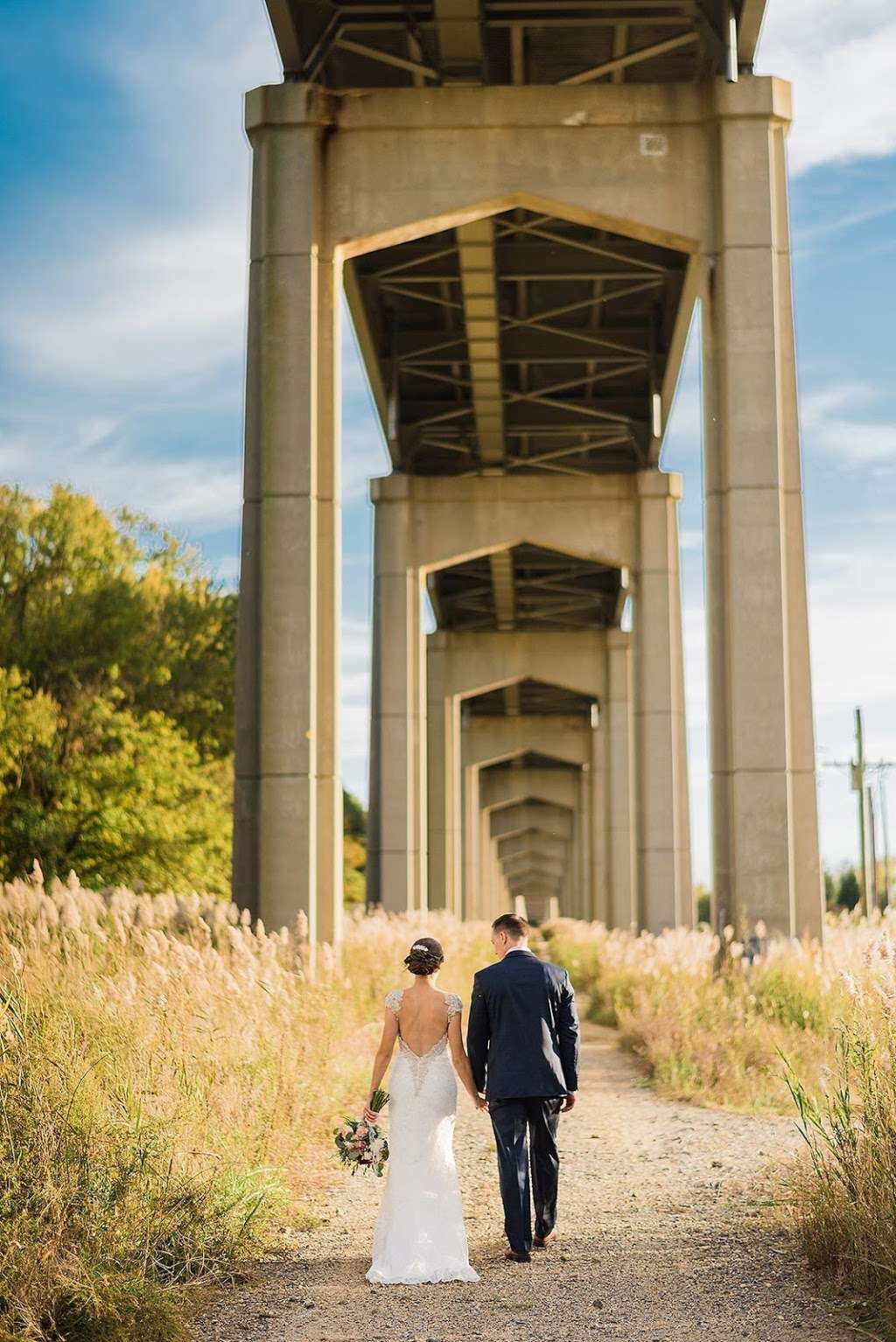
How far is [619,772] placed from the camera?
43.6m

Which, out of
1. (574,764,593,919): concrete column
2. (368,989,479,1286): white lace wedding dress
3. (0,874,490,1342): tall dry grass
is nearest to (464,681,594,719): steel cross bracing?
(574,764,593,919): concrete column

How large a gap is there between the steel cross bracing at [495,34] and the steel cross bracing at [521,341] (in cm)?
273

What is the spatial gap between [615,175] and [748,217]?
1.65m

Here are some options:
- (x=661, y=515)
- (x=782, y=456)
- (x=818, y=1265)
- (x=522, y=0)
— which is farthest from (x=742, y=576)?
(x=661, y=515)

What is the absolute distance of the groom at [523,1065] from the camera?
7133 millimetres

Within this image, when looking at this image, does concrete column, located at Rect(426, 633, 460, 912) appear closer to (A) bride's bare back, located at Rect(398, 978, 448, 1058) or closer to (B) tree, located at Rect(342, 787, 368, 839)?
(B) tree, located at Rect(342, 787, 368, 839)

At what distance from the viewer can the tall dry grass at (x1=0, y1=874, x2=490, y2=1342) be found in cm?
570

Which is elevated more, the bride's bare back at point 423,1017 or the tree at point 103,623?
the tree at point 103,623

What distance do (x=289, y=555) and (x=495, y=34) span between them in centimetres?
696

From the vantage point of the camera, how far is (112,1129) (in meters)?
6.55

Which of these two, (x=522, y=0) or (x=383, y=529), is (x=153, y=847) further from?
(x=522, y=0)

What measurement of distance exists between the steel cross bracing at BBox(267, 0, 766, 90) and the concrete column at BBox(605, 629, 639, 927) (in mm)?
26315

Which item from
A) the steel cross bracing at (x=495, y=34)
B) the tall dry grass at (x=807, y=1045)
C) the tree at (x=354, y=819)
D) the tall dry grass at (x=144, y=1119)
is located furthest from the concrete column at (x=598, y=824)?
the tall dry grass at (x=144, y=1119)

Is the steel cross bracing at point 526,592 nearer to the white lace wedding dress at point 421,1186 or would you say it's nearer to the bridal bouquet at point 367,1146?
the white lace wedding dress at point 421,1186
